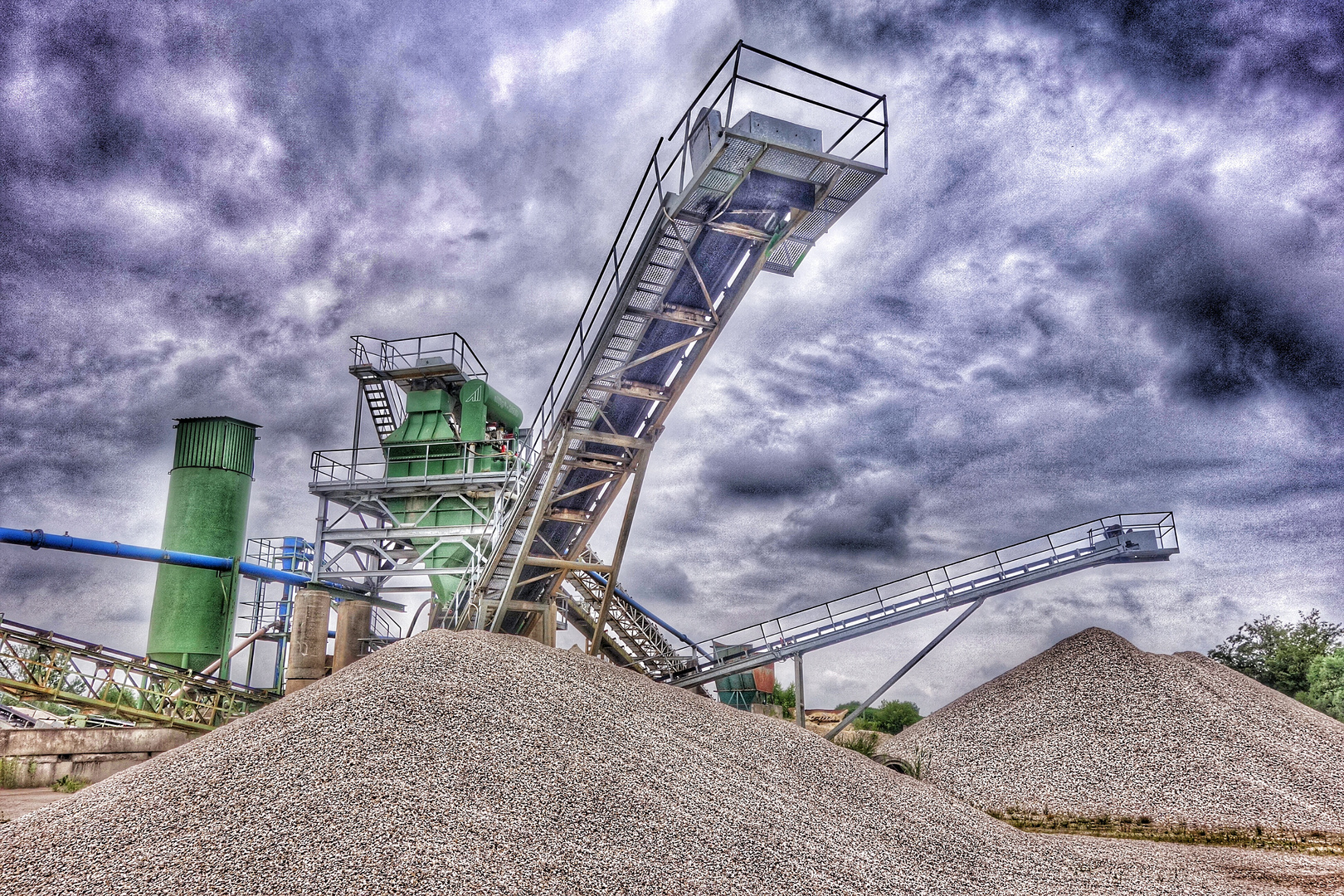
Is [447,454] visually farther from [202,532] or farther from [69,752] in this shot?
[69,752]

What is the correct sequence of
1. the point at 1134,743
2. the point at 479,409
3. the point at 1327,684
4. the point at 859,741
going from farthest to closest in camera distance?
the point at 479,409 → the point at 1327,684 → the point at 859,741 → the point at 1134,743

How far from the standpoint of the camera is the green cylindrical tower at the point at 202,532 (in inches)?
731

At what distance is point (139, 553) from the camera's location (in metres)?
16.9

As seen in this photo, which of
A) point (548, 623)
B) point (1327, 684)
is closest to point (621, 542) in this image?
point (548, 623)

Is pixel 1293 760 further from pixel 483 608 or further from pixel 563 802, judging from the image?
pixel 483 608

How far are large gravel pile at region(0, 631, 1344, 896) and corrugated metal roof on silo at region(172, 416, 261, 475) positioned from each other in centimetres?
1086

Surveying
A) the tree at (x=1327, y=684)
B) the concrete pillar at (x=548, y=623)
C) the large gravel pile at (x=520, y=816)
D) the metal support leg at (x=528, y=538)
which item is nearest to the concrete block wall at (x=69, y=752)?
the large gravel pile at (x=520, y=816)

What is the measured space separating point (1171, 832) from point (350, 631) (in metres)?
14.9

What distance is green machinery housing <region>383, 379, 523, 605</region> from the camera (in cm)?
1753

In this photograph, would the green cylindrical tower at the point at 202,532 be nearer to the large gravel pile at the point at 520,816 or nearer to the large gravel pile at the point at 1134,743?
the large gravel pile at the point at 520,816

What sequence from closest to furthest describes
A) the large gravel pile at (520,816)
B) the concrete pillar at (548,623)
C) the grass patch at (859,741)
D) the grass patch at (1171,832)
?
1. the large gravel pile at (520,816)
2. the grass patch at (1171,832)
3. the grass patch at (859,741)
4. the concrete pillar at (548,623)

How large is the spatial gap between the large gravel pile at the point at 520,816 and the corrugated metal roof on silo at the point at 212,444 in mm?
10858

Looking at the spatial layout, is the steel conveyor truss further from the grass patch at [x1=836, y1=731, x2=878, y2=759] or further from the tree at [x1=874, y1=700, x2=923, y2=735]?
the tree at [x1=874, y1=700, x2=923, y2=735]

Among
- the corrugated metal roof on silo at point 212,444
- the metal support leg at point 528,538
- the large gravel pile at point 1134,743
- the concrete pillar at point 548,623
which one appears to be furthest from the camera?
the corrugated metal roof on silo at point 212,444
